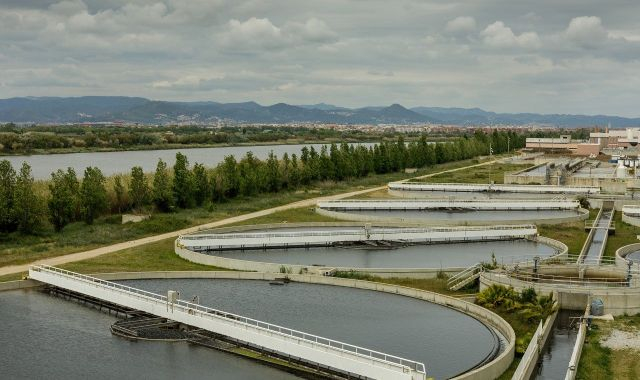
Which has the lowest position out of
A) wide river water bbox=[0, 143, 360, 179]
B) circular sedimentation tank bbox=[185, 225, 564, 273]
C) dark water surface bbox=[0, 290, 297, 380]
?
dark water surface bbox=[0, 290, 297, 380]

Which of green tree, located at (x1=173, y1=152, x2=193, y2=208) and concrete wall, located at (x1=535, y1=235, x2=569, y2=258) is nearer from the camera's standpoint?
concrete wall, located at (x1=535, y1=235, x2=569, y2=258)

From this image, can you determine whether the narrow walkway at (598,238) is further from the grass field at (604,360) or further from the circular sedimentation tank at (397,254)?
A: the grass field at (604,360)

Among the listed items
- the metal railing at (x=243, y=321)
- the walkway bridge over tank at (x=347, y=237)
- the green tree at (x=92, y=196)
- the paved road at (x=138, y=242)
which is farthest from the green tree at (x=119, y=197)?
the metal railing at (x=243, y=321)

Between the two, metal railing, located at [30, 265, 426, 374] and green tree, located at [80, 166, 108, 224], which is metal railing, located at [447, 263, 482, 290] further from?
green tree, located at [80, 166, 108, 224]

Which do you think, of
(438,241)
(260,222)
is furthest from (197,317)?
(260,222)

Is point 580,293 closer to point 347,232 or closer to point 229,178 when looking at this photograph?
point 347,232

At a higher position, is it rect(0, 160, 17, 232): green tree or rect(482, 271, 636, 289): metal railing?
rect(0, 160, 17, 232): green tree

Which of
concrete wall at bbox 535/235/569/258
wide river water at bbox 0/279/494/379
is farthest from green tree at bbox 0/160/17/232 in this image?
concrete wall at bbox 535/235/569/258

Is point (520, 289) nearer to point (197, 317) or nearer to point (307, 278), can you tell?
point (307, 278)
